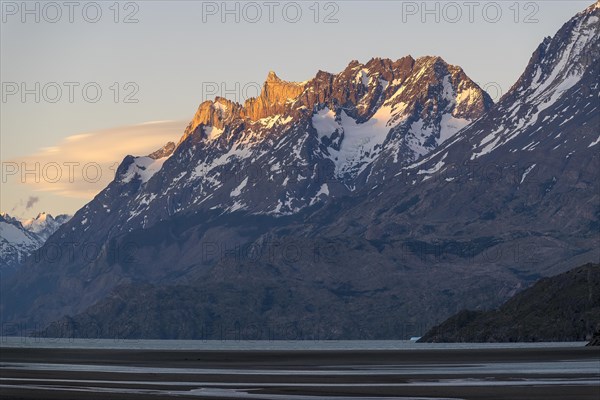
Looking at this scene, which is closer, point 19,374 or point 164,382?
point 164,382

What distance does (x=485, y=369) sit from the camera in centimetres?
16688

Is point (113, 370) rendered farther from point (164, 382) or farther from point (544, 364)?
point (544, 364)

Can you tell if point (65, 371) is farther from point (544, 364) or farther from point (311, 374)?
point (544, 364)

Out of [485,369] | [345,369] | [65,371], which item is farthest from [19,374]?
[485,369]

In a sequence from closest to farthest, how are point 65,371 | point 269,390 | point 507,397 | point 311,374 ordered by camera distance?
1. point 507,397
2. point 269,390
3. point 311,374
4. point 65,371

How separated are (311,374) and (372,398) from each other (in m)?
45.8

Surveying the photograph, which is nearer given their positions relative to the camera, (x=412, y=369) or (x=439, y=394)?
(x=439, y=394)

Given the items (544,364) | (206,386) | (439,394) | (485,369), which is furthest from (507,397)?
(544,364)

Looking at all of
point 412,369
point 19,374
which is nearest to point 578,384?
point 412,369

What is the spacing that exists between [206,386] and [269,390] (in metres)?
9.55

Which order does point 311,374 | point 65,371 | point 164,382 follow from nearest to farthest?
point 164,382 → point 311,374 → point 65,371

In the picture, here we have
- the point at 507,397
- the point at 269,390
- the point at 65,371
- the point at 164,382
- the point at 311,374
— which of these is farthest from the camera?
the point at 65,371

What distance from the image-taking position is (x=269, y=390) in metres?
126

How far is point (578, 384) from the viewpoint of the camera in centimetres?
12575
